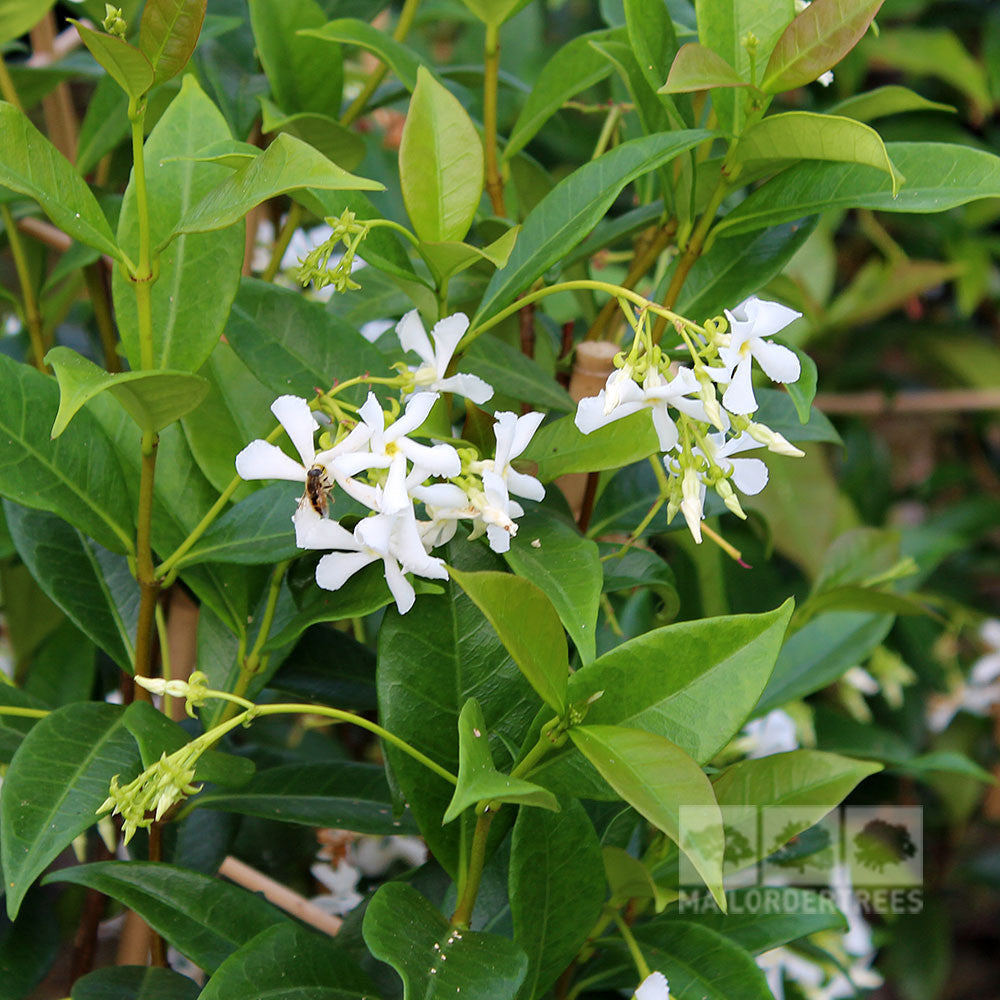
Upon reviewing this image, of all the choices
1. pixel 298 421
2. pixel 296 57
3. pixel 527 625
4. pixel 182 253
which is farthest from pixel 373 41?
pixel 527 625

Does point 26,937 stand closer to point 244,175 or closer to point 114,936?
point 114,936

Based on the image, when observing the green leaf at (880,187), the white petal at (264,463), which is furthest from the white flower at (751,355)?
the white petal at (264,463)

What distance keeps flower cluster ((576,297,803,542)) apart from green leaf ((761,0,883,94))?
13 centimetres

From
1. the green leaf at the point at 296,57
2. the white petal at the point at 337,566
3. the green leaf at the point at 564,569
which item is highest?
the green leaf at the point at 296,57

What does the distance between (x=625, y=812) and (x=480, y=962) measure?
0.48 feet

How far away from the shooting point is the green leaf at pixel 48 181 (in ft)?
1.65

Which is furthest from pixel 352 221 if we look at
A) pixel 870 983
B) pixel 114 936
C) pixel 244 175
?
pixel 870 983

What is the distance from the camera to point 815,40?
1.90 ft

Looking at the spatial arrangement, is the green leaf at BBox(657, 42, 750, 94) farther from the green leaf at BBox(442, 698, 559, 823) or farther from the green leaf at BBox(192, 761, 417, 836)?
the green leaf at BBox(192, 761, 417, 836)

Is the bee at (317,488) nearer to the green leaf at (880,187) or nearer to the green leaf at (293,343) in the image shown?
the green leaf at (293,343)

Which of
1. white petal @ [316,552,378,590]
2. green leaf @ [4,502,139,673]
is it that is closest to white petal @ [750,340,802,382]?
white petal @ [316,552,378,590]

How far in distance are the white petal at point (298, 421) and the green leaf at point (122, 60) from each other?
0.16 metres

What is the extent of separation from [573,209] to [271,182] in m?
0.17

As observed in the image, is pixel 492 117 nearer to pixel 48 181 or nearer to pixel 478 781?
pixel 48 181
